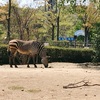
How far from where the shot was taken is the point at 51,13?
156 feet

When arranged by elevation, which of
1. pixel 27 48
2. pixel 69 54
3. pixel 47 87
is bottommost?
pixel 69 54

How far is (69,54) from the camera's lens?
26.4 meters

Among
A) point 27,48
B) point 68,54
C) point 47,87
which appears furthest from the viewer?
point 68,54

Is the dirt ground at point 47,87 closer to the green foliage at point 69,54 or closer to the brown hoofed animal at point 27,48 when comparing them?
the brown hoofed animal at point 27,48

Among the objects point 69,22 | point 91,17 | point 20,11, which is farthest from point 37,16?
point 69,22

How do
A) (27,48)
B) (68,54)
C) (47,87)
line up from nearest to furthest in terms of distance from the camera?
1. (47,87)
2. (27,48)
3. (68,54)

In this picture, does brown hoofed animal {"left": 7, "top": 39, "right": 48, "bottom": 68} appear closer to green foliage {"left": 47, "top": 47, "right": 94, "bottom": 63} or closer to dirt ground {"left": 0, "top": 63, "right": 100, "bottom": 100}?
green foliage {"left": 47, "top": 47, "right": 94, "bottom": 63}

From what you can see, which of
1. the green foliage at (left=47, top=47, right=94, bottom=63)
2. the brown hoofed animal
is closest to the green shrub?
the green foliage at (left=47, top=47, right=94, bottom=63)

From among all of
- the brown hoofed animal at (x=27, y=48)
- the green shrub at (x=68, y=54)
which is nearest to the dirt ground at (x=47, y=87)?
the brown hoofed animal at (x=27, y=48)

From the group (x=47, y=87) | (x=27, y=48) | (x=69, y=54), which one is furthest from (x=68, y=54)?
(x=47, y=87)

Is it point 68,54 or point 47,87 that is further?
point 68,54

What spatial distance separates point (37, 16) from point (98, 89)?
36.0m

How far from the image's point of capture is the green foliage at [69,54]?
25820mm

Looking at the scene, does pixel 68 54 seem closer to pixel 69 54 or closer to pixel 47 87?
pixel 69 54
